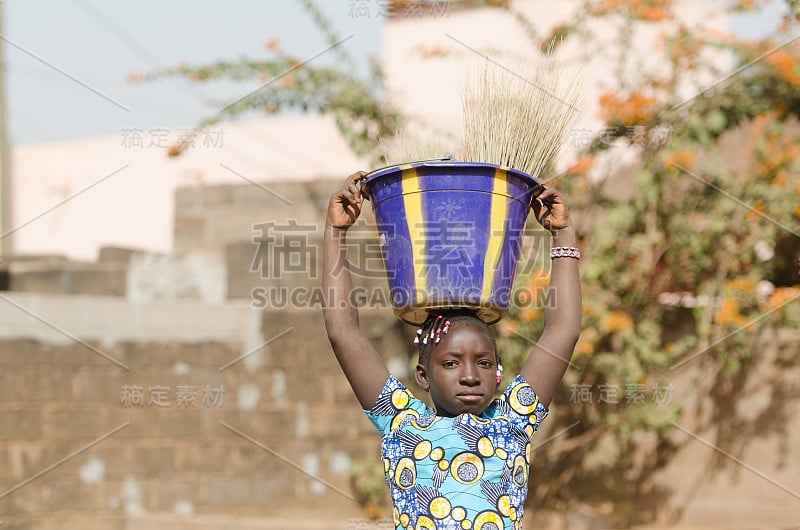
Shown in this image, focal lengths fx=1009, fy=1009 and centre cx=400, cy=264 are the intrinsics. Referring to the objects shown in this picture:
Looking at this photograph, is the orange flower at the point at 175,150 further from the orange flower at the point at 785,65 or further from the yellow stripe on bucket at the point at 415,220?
the yellow stripe on bucket at the point at 415,220

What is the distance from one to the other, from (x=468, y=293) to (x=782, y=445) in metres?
3.93

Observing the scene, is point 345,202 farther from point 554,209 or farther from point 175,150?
point 175,150

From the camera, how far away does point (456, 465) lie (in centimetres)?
244

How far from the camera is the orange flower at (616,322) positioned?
18.7 feet

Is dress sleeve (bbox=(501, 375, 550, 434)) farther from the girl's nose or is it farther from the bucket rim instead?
the bucket rim

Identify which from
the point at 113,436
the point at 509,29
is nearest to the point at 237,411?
the point at 113,436

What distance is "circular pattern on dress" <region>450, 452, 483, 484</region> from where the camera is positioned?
2.43m

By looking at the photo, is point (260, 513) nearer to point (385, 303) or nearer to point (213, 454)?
point (213, 454)

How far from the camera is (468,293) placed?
8.25 feet

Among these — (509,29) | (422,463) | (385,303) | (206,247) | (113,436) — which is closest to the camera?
(422,463)

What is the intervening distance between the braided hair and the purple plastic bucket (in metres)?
0.04
